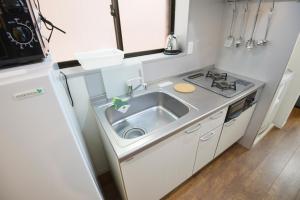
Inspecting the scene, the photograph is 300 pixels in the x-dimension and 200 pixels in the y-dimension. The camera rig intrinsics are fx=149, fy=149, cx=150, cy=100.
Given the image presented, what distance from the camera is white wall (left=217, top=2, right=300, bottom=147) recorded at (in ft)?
3.97

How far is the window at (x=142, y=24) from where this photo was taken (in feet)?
4.26

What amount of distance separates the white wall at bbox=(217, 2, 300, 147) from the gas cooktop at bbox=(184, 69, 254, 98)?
6.5 inches

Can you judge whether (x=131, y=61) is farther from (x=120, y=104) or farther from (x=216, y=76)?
(x=216, y=76)

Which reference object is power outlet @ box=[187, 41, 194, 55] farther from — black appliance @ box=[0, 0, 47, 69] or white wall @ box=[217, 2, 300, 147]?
black appliance @ box=[0, 0, 47, 69]

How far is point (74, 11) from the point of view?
3.66 feet

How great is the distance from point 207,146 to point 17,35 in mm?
1420

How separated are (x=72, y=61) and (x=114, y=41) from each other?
0.40 metres

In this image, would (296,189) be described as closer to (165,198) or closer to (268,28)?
(165,198)

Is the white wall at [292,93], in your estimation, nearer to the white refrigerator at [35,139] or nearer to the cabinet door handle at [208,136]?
the cabinet door handle at [208,136]

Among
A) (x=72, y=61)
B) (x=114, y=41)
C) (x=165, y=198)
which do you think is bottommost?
(x=165, y=198)

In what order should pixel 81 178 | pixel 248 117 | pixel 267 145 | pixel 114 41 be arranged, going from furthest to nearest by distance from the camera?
pixel 267 145 → pixel 248 117 → pixel 114 41 → pixel 81 178

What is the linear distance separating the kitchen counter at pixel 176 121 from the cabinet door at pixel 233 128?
280mm

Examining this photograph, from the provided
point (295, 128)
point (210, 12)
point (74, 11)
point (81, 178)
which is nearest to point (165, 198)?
point (81, 178)

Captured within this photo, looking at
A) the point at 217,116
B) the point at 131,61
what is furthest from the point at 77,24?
the point at 217,116
